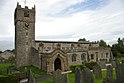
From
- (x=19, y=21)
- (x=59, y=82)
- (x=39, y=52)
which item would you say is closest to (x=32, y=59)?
(x=39, y=52)

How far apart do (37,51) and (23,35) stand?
6919 mm

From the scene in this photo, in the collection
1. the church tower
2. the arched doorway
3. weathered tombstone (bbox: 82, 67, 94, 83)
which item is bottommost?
the arched doorway

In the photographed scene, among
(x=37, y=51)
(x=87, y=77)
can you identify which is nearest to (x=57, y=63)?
(x=37, y=51)

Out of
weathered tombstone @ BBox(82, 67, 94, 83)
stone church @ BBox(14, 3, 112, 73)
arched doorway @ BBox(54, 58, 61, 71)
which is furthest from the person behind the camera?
arched doorway @ BBox(54, 58, 61, 71)

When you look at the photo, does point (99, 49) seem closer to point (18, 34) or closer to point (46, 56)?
point (46, 56)

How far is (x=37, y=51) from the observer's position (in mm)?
49562

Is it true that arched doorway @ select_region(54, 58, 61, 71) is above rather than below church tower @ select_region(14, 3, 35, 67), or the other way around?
below

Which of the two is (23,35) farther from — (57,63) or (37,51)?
(57,63)

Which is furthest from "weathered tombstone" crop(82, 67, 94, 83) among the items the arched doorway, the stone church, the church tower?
the church tower

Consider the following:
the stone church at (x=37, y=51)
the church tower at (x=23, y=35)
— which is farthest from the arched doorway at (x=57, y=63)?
the church tower at (x=23, y=35)

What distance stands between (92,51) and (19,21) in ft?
81.5

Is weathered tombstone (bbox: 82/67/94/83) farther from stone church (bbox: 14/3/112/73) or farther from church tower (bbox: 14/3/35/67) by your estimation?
church tower (bbox: 14/3/35/67)

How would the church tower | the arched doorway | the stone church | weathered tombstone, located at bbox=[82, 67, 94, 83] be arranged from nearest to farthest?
weathered tombstone, located at bbox=[82, 67, 94, 83] → the stone church → the arched doorway → the church tower

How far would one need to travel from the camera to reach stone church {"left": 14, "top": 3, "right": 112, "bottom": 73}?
47.2m
